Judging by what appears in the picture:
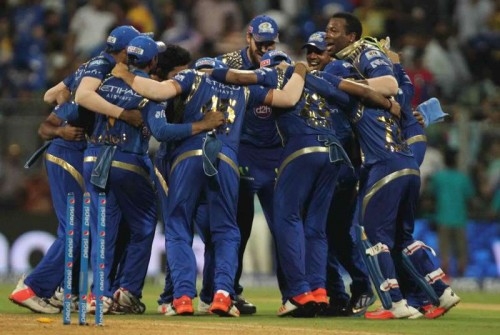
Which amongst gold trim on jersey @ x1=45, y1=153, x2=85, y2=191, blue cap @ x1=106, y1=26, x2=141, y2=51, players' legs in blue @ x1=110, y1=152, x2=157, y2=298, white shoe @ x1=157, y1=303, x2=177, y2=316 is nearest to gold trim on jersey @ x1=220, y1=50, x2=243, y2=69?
blue cap @ x1=106, y1=26, x2=141, y2=51

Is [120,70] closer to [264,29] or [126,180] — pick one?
[126,180]

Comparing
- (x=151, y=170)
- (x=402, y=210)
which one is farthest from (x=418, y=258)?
(x=151, y=170)

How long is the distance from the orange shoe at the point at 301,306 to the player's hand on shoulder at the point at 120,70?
8.57ft

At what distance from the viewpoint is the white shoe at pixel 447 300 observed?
13445mm

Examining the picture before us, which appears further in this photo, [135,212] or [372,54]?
[372,54]

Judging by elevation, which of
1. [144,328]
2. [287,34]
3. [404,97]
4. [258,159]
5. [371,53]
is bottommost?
[144,328]

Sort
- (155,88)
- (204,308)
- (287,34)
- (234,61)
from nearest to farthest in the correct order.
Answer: (155,88)
(204,308)
(234,61)
(287,34)

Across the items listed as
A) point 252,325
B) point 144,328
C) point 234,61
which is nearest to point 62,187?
point 234,61

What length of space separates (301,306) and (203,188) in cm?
141

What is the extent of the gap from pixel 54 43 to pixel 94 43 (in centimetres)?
80

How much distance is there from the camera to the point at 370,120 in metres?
13.4

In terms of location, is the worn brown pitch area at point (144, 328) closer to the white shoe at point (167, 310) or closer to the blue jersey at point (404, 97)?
the white shoe at point (167, 310)

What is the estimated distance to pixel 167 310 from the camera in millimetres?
13547

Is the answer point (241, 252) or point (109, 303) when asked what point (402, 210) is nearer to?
point (241, 252)
